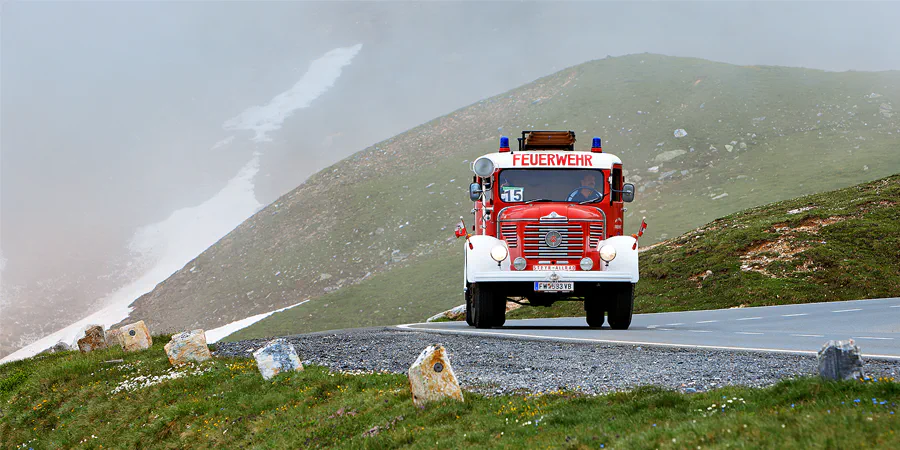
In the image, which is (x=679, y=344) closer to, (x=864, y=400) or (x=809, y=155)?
(x=864, y=400)

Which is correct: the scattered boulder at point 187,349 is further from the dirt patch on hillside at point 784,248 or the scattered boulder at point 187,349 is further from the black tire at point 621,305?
the dirt patch on hillside at point 784,248

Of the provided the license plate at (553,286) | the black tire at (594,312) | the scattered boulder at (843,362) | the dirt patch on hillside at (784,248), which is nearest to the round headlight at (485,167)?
the license plate at (553,286)

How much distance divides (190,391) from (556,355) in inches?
311

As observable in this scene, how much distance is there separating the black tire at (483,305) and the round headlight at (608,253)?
3.25 metres

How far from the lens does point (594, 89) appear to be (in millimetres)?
130875

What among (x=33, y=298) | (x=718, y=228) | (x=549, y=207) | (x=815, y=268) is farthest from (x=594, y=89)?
(x=33, y=298)

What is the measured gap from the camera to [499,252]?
16984 millimetres

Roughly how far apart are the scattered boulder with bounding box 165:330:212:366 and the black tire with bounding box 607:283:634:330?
10949mm

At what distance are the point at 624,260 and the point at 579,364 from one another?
586 centimetres

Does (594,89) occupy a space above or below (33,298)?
above

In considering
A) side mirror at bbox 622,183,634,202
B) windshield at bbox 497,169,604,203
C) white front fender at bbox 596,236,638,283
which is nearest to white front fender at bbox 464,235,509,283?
windshield at bbox 497,169,604,203

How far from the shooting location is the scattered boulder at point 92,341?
24.3 meters

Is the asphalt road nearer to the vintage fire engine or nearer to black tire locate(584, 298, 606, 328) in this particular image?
the vintage fire engine

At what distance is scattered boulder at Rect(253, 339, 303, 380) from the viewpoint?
13305 millimetres
